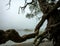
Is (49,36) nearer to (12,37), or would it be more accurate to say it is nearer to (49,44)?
(12,37)

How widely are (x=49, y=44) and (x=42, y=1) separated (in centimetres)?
265

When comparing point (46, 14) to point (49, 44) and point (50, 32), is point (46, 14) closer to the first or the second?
point (50, 32)

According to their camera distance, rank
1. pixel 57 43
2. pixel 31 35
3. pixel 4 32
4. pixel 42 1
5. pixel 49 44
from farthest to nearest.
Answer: pixel 49 44 < pixel 42 1 < pixel 57 43 < pixel 31 35 < pixel 4 32

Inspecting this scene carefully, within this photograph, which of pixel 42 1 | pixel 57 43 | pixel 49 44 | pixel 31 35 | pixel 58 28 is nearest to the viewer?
pixel 31 35

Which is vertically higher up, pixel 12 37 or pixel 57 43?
pixel 12 37

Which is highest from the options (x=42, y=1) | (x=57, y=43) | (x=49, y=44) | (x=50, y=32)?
(x=42, y=1)

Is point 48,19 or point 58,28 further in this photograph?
point 48,19

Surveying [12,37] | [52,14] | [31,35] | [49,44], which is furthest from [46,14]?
[49,44]

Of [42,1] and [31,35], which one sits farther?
[42,1]

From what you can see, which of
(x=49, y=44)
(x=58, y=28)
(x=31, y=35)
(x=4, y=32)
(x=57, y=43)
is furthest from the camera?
(x=49, y=44)

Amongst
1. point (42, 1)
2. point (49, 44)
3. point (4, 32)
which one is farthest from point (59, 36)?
point (49, 44)

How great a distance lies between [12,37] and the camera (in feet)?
8.89

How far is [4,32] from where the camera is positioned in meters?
2.66

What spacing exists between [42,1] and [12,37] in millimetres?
1276
